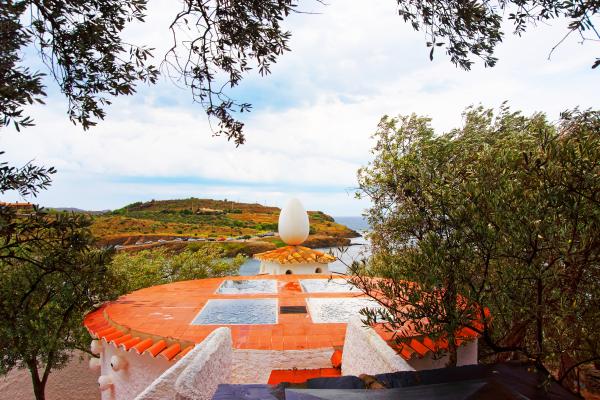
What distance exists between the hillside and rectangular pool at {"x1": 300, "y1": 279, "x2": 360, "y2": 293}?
2035cm

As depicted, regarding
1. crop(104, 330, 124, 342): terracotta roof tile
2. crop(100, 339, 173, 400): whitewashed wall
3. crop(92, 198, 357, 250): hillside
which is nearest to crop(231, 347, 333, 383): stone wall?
crop(100, 339, 173, 400): whitewashed wall

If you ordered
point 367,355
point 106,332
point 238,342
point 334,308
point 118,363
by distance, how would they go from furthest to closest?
point 334,308
point 106,332
point 118,363
point 238,342
point 367,355

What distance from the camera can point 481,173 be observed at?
4.36m

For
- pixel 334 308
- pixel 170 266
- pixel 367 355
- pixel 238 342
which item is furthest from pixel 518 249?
pixel 170 266

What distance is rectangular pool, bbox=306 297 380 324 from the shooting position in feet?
27.7

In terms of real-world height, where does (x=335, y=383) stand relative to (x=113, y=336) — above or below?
above

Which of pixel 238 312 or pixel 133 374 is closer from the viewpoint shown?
pixel 133 374

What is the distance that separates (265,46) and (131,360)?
6.21m

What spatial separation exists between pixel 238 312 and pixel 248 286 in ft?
9.58

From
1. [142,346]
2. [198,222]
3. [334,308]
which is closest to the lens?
[142,346]

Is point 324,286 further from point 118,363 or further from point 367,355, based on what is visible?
point 118,363

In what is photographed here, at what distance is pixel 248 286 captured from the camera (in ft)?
38.5

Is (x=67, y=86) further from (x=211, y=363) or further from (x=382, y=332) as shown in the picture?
(x=382, y=332)

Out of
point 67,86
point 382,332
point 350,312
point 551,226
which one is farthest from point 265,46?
point 350,312
